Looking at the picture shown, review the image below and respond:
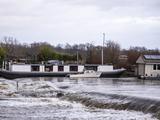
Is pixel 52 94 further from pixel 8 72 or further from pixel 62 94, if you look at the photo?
pixel 8 72

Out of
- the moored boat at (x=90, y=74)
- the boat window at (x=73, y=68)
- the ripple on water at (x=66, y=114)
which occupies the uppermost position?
the boat window at (x=73, y=68)

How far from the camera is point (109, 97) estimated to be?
36.7 metres

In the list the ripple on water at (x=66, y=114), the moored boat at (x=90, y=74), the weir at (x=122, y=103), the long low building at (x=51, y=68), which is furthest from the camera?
the long low building at (x=51, y=68)

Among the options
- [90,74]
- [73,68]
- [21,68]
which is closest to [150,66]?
[90,74]

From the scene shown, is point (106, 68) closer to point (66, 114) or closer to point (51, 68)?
point (51, 68)

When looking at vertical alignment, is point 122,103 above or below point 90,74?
above

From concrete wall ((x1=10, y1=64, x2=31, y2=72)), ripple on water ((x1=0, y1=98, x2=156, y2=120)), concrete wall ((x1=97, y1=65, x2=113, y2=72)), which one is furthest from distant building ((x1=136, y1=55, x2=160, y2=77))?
ripple on water ((x1=0, y1=98, x2=156, y2=120))

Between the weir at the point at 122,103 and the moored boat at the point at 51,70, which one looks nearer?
the weir at the point at 122,103

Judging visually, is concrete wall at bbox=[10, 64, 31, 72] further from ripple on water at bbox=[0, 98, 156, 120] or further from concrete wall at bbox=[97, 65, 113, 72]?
ripple on water at bbox=[0, 98, 156, 120]

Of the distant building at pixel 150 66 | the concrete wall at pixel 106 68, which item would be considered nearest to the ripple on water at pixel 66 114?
the distant building at pixel 150 66

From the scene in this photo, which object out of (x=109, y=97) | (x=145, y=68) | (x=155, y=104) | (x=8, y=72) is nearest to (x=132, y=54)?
(x=145, y=68)

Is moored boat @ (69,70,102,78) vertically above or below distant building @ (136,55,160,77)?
below

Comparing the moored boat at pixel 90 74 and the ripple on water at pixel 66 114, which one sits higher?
the ripple on water at pixel 66 114

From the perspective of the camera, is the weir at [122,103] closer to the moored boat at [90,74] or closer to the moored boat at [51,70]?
the moored boat at [90,74]
